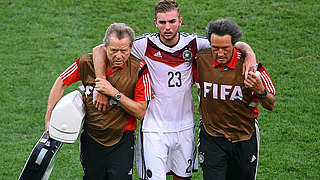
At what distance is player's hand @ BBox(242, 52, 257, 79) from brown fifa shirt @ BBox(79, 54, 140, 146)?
1.00 m

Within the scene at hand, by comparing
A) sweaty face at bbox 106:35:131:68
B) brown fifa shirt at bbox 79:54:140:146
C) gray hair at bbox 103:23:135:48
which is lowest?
brown fifa shirt at bbox 79:54:140:146

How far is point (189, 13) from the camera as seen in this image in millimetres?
12141

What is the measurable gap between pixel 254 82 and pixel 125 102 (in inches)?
45.7

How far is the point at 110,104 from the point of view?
4789 mm

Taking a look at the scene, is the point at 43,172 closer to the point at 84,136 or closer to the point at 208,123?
the point at 84,136

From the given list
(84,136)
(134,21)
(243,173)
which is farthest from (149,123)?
(134,21)

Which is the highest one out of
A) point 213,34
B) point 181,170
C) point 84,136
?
point 213,34

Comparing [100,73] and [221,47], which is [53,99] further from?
[221,47]

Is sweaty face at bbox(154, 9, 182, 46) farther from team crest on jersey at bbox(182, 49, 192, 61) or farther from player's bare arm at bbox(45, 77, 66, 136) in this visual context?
player's bare arm at bbox(45, 77, 66, 136)

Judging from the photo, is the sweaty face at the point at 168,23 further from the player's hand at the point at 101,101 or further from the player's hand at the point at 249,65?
the player's hand at the point at 101,101

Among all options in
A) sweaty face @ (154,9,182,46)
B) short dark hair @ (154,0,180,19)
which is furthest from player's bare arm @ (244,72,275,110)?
short dark hair @ (154,0,180,19)

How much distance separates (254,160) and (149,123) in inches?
43.4

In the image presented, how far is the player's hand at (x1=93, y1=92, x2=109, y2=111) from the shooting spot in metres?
4.70

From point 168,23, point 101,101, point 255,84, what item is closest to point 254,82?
point 255,84
